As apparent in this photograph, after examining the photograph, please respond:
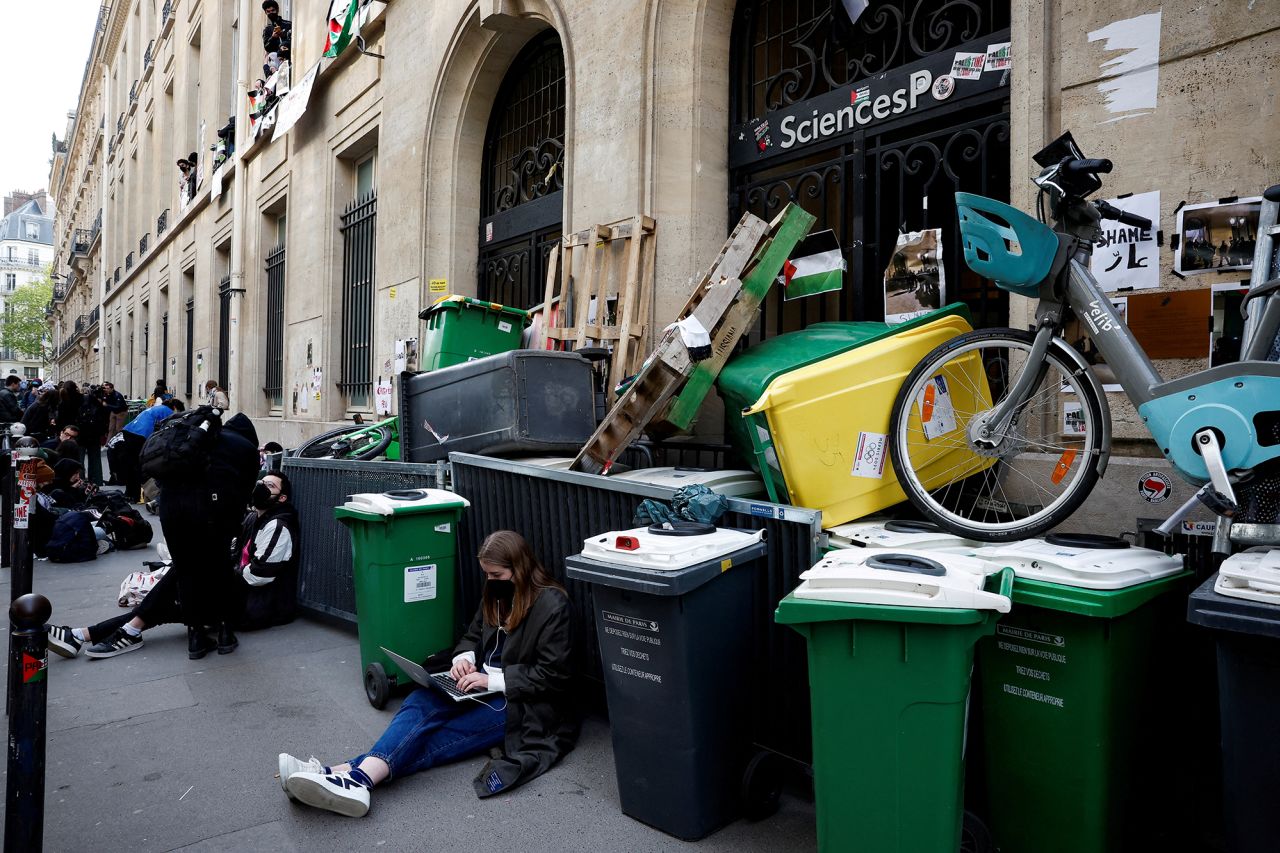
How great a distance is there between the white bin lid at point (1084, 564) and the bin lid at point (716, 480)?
1355 millimetres

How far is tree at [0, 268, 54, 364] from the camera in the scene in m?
73.5

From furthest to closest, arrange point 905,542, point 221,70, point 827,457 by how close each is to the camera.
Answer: point 221,70, point 827,457, point 905,542

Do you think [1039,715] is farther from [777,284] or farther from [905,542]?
[777,284]

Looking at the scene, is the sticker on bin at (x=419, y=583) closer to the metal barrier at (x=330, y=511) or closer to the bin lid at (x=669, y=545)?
the metal barrier at (x=330, y=511)

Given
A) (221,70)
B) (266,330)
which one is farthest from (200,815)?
(221,70)

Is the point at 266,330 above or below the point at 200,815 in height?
above

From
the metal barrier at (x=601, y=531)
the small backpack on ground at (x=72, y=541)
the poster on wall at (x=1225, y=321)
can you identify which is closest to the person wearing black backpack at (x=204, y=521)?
the metal barrier at (x=601, y=531)

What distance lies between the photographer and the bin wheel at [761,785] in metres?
3.12

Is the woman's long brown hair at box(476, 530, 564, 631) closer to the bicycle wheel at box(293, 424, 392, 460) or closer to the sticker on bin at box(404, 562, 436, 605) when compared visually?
the sticker on bin at box(404, 562, 436, 605)

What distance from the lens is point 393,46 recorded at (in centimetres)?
1051

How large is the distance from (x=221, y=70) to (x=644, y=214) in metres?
17.1

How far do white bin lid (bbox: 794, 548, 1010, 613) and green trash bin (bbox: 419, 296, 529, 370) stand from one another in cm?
493

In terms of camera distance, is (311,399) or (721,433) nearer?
(721,433)

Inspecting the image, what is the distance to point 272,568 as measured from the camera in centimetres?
600
